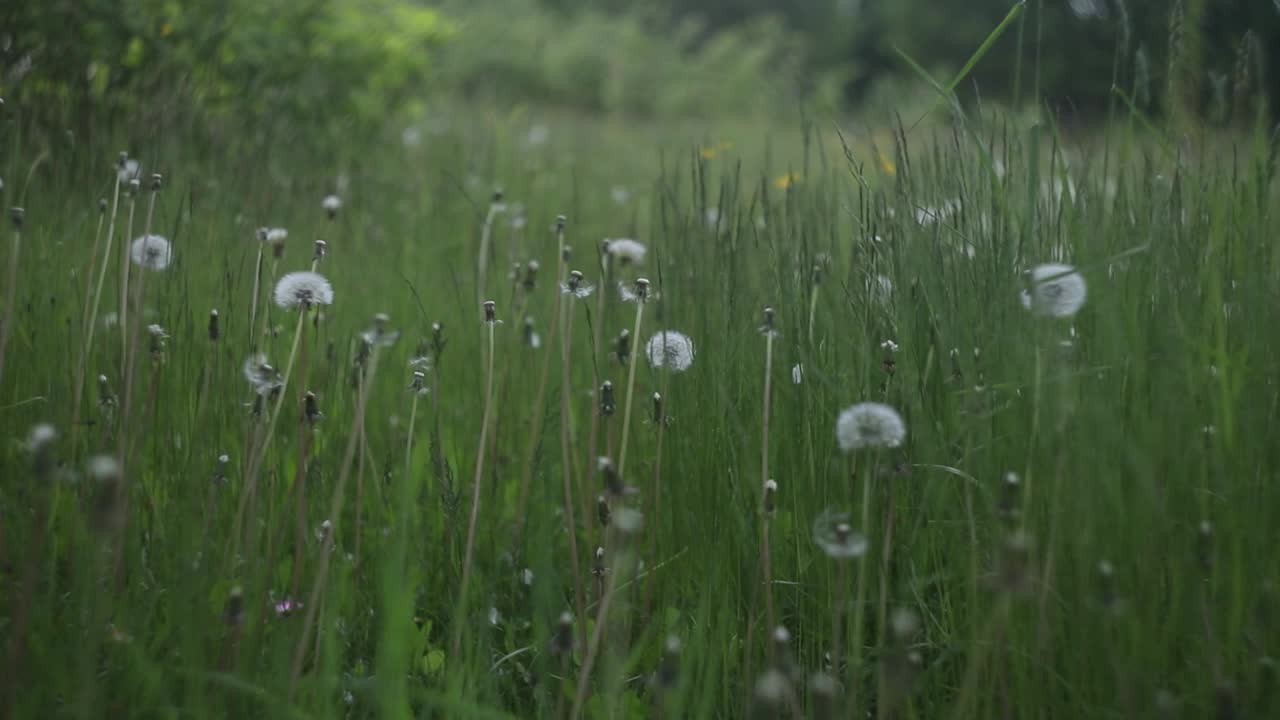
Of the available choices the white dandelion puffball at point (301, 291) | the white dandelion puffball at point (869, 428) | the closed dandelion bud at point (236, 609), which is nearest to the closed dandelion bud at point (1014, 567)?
the white dandelion puffball at point (869, 428)

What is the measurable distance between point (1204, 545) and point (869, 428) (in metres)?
0.41

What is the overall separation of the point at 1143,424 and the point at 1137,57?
78 centimetres

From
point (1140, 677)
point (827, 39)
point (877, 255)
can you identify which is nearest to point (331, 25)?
point (877, 255)

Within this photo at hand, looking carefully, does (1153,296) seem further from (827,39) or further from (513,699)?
(827,39)

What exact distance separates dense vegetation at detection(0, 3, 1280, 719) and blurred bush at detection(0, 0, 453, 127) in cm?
102

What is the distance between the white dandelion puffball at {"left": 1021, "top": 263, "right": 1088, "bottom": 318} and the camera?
3.79 feet

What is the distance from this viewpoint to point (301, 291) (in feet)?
4.61

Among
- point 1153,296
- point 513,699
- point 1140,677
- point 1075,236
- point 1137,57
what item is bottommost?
point 513,699

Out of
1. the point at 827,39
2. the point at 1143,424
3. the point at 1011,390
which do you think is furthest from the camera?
the point at 827,39

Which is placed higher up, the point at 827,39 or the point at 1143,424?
the point at 827,39

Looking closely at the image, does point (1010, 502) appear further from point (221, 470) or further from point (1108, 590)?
point (221, 470)

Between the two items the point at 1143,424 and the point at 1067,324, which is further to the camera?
the point at 1067,324

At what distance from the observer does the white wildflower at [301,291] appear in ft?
4.59

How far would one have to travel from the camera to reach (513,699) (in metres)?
1.39
